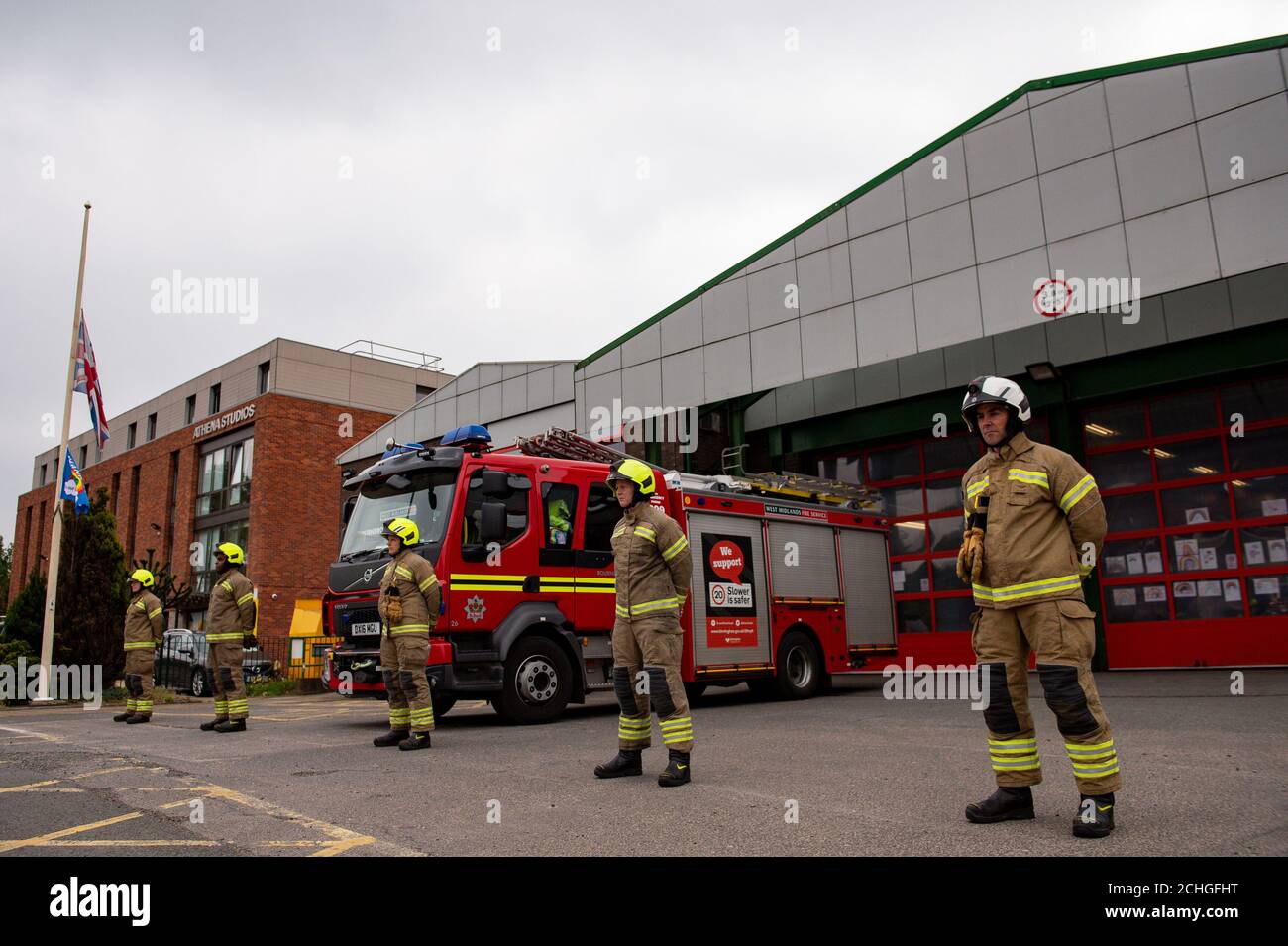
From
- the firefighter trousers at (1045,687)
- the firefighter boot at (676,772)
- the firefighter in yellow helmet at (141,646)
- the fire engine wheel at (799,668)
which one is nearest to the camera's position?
the firefighter trousers at (1045,687)

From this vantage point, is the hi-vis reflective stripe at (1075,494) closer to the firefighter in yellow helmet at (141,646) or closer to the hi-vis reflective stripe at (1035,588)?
the hi-vis reflective stripe at (1035,588)

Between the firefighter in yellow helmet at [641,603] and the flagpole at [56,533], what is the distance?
13462 mm

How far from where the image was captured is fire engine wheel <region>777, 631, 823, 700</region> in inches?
456

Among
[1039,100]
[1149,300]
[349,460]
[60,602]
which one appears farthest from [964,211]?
[349,460]

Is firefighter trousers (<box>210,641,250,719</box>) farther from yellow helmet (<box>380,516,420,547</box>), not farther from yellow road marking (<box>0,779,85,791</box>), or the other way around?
yellow road marking (<box>0,779,85,791</box>)

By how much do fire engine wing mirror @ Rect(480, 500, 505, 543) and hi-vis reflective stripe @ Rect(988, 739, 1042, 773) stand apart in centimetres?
542

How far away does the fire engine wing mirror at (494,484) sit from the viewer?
895 cm

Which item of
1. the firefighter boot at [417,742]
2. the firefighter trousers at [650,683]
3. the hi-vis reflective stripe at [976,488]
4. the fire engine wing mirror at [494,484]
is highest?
the fire engine wing mirror at [494,484]

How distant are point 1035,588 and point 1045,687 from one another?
44 cm

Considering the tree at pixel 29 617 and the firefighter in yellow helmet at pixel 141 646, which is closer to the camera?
the firefighter in yellow helmet at pixel 141 646

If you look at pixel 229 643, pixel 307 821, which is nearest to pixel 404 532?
pixel 229 643

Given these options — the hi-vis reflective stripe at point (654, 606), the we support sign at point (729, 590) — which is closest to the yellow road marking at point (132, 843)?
the hi-vis reflective stripe at point (654, 606)

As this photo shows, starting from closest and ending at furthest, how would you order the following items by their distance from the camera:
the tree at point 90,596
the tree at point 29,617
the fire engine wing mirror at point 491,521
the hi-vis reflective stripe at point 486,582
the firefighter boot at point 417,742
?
the firefighter boot at point 417,742 < the fire engine wing mirror at point 491,521 < the hi-vis reflective stripe at point 486,582 < the tree at point 90,596 < the tree at point 29,617

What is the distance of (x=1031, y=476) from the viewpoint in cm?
424
